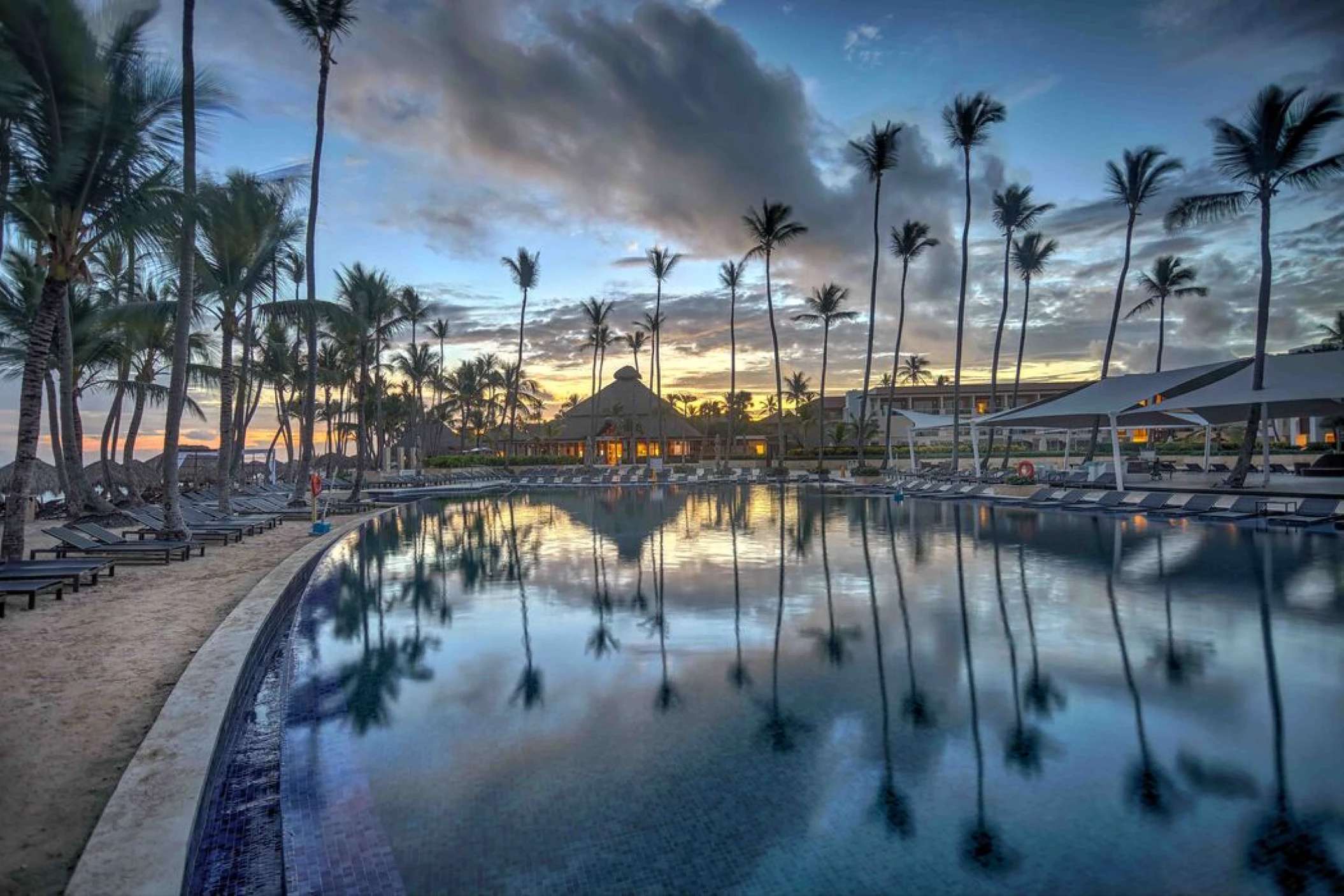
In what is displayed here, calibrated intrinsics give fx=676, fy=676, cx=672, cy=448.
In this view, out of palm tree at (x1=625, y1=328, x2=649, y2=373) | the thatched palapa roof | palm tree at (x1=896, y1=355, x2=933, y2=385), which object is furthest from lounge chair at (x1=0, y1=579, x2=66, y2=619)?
palm tree at (x1=896, y1=355, x2=933, y2=385)

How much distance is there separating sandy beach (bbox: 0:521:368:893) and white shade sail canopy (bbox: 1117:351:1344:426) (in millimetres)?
20861

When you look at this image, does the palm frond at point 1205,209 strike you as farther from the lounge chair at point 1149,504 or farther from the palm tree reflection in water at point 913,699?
the palm tree reflection in water at point 913,699

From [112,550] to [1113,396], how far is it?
2466 cm

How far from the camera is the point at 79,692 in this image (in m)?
4.45

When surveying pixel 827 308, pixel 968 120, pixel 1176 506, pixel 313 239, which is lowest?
pixel 1176 506

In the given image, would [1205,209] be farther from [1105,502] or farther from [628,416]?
[628,416]

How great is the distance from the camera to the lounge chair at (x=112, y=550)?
30.2ft

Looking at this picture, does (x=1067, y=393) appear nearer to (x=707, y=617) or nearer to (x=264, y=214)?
(x=707, y=617)

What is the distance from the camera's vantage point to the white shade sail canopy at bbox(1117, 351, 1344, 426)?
52.0 ft

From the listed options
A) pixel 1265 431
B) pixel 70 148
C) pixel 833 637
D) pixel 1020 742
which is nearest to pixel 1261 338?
pixel 1265 431

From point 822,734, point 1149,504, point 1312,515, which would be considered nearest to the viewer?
point 822,734

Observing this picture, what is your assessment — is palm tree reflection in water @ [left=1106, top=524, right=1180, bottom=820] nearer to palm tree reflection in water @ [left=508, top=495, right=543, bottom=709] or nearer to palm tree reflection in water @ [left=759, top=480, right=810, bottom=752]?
palm tree reflection in water @ [left=759, top=480, right=810, bottom=752]

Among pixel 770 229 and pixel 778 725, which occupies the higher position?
pixel 770 229

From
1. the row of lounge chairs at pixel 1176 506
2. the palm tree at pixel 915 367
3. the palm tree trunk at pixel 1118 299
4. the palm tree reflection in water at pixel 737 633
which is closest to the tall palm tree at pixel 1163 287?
the palm tree trunk at pixel 1118 299
